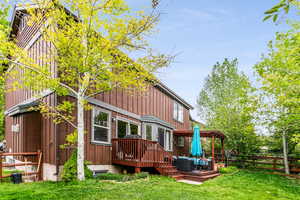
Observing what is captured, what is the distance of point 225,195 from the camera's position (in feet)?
25.2

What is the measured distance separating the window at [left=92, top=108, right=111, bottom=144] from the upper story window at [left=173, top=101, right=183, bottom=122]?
9.35 m

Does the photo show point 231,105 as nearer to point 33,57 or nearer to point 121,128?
point 121,128

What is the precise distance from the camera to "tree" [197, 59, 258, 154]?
16011 mm

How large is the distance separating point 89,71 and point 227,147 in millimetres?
15101

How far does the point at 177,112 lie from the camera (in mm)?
20297

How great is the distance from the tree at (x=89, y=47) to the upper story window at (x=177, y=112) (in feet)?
38.9

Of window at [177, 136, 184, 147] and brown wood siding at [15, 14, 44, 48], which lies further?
window at [177, 136, 184, 147]

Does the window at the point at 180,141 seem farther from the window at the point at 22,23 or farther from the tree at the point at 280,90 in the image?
the window at the point at 22,23

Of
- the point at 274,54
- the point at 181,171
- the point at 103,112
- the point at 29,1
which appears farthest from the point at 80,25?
the point at 274,54

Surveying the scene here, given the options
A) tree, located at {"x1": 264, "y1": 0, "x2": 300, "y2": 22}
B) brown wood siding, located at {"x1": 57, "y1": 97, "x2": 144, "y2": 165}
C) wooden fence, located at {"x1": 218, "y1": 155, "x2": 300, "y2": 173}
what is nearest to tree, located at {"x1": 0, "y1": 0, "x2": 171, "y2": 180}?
brown wood siding, located at {"x1": 57, "y1": 97, "x2": 144, "y2": 165}

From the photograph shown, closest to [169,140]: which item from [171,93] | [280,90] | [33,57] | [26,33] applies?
[171,93]

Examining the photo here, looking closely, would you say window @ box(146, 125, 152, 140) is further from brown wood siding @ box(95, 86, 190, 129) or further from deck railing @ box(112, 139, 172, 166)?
deck railing @ box(112, 139, 172, 166)

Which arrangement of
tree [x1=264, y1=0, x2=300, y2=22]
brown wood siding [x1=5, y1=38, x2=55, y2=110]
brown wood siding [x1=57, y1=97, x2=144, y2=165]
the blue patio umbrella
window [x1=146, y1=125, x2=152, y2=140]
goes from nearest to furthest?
tree [x1=264, y1=0, x2=300, y2=22], brown wood siding [x1=57, y1=97, x2=144, y2=165], brown wood siding [x1=5, y1=38, x2=55, y2=110], the blue patio umbrella, window [x1=146, y1=125, x2=152, y2=140]

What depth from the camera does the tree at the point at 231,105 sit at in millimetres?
16011
